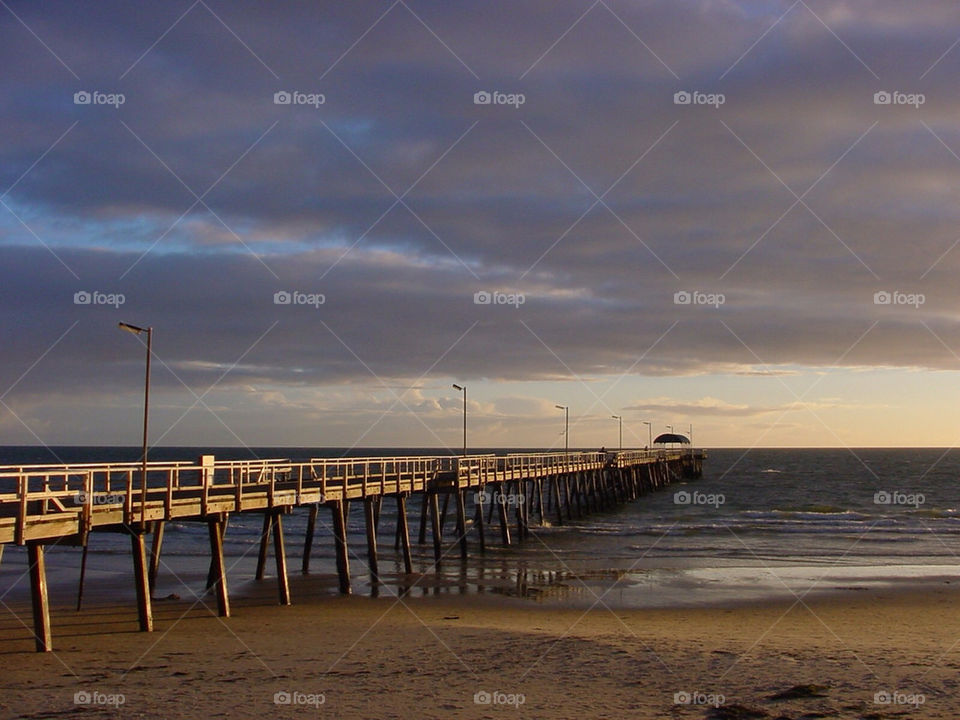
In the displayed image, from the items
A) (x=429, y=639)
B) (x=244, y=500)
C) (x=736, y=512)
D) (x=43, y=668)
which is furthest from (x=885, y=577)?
(x=736, y=512)

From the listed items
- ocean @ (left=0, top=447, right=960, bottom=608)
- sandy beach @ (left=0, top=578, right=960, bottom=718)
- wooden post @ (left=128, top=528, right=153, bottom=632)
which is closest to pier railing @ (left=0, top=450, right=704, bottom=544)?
wooden post @ (left=128, top=528, right=153, bottom=632)

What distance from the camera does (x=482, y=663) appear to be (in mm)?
15227

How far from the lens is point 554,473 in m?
46.3

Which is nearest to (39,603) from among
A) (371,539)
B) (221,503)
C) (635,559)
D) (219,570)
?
(221,503)

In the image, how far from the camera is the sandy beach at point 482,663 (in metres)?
12.4

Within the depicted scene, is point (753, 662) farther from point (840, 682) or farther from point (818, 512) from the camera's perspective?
point (818, 512)

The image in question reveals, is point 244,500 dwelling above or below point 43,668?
above

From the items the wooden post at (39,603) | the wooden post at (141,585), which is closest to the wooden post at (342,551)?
the wooden post at (141,585)

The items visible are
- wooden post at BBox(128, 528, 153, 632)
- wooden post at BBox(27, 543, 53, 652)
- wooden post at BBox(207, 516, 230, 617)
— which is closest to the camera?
wooden post at BBox(27, 543, 53, 652)

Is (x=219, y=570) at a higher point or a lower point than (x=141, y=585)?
higher

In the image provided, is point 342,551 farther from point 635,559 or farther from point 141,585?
point 635,559

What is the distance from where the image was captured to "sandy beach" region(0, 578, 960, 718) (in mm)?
12406

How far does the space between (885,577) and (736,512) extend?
30.2 metres

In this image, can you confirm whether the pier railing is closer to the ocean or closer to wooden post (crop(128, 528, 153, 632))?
wooden post (crop(128, 528, 153, 632))
